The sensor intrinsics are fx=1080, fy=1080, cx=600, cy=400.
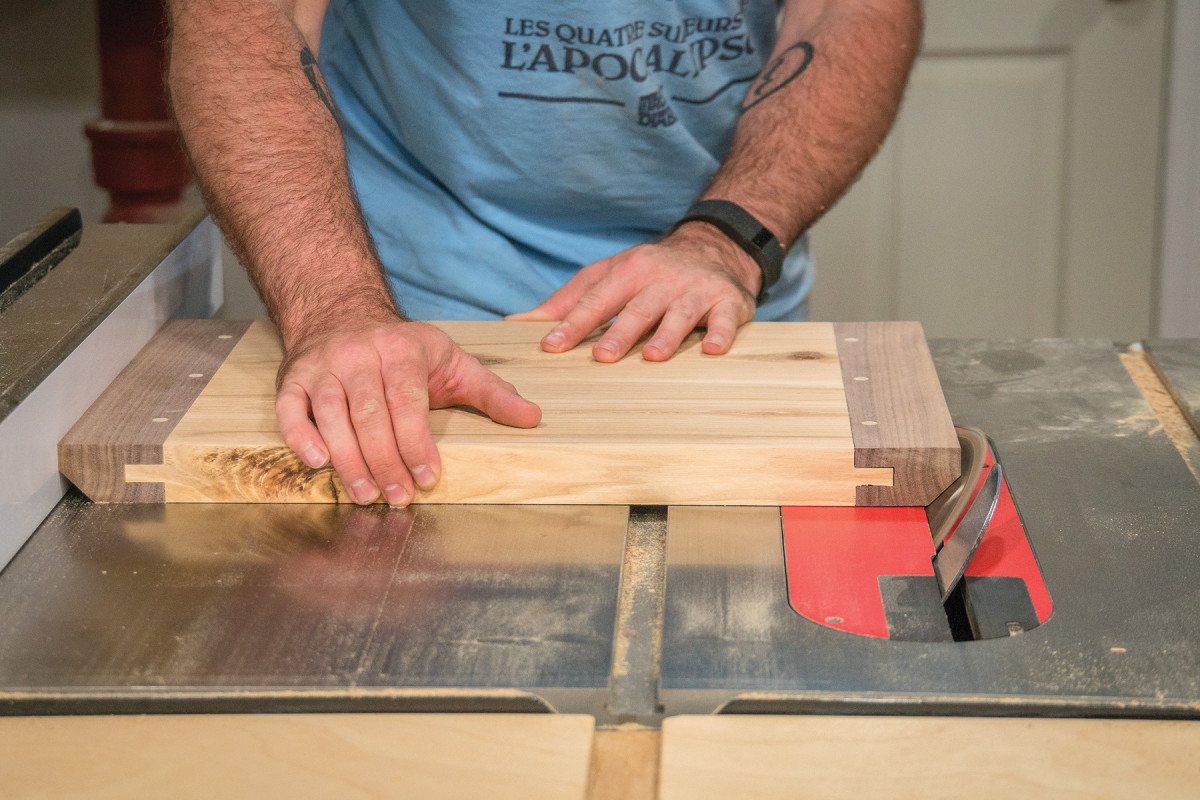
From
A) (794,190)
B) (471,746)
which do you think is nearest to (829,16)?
(794,190)

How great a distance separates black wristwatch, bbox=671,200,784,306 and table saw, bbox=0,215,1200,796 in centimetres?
38

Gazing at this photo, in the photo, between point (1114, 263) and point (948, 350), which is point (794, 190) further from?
point (1114, 263)

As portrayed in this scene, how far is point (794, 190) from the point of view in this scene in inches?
56.8

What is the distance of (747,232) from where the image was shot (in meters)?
1.34

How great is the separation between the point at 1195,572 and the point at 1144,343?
53cm

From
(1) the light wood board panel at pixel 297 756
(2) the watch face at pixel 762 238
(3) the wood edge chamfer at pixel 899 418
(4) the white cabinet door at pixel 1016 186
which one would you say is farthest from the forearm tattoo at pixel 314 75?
(4) the white cabinet door at pixel 1016 186

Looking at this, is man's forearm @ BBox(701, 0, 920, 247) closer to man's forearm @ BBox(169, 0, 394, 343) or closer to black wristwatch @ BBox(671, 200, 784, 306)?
black wristwatch @ BBox(671, 200, 784, 306)

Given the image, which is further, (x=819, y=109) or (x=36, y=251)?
(x=819, y=109)

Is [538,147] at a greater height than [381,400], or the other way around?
[538,147]

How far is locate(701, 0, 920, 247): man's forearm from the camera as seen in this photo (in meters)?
1.44

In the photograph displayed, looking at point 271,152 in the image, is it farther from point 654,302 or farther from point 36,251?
point 654,302

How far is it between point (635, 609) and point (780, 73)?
3.17 feet

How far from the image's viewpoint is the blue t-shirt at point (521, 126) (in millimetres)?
1381

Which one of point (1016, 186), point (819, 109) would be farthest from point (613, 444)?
point (1016, 186)
